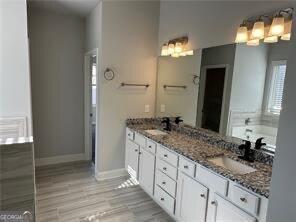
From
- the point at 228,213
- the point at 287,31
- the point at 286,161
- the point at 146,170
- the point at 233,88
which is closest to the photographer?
the point at 286,161

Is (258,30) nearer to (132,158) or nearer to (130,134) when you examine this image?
(130,134)

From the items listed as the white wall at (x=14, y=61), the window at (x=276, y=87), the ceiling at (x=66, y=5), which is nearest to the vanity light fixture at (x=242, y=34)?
the window at (x=276, y=87)

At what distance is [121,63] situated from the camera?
10.8 feet

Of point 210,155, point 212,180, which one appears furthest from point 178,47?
point 212,180

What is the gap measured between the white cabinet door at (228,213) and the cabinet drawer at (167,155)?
24.3 inches

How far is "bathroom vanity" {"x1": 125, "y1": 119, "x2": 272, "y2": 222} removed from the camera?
157cm

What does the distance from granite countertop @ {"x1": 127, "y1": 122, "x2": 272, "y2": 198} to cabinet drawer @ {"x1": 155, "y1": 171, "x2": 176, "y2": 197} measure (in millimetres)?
389

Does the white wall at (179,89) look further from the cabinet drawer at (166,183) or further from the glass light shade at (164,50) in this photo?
the cabinet drawer at (166,183)

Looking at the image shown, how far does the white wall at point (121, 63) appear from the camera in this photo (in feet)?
10.3

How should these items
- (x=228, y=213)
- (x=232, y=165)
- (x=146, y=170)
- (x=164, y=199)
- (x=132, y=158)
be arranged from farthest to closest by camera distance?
(x=132, y=158), (x=146, y=170), (x=164, y=199), (x=232, y=165), (x=228, y=213)

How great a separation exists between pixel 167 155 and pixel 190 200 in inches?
21.5

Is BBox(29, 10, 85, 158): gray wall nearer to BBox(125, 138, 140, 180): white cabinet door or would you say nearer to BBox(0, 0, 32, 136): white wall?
BBox(0, 0, 32, 136): white wall

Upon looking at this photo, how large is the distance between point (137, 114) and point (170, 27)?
1494 millimetres

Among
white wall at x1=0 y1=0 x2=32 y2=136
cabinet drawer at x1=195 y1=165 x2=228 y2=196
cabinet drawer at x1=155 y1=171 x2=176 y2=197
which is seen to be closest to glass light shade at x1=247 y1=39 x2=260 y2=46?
cabinet drawer at x1=195 y1=165 x2=228 y2=196
